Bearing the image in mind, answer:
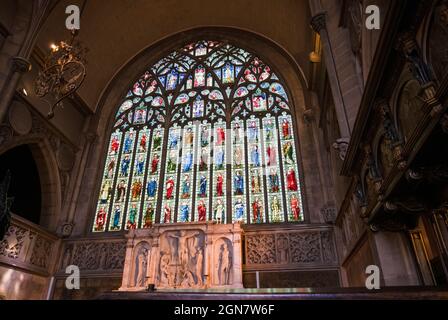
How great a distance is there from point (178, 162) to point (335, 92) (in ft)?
21.8

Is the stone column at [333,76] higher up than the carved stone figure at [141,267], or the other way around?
the stone column at [333,76]

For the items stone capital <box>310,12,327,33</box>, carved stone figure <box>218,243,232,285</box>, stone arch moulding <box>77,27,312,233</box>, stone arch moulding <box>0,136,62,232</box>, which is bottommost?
carved stone figure <box>218,243,232,285</box>

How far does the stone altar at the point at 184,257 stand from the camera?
8039mm

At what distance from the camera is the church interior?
3828 millimetres

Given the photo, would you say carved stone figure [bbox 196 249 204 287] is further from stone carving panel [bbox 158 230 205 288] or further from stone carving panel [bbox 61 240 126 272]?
stone carving panel [bbox 61 240 126 272]

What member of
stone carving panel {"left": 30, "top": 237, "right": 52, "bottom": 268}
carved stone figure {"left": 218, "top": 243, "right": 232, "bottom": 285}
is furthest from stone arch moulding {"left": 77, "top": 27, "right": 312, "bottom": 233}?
carved stone figure {"left": 218, "top": 243, "right": 232, "bottom": 285}

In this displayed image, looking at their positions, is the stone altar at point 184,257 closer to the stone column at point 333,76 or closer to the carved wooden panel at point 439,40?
the stone column at point 333,76

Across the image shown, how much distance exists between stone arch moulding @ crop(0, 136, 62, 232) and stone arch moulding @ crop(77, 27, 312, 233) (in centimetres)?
86

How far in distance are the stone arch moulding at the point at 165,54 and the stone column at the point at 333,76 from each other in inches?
160

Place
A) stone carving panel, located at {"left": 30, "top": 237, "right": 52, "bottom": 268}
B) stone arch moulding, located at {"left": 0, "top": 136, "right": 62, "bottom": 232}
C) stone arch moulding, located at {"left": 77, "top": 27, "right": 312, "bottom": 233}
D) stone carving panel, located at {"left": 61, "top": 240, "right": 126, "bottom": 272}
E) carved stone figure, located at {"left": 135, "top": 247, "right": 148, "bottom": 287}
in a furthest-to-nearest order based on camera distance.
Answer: stone arch moulding, located at {"left": 77, "top": 27, "right": 312, "bottom": 233} < stone arch moulding, located at {"left": 0, "top": 136, "right": 62, "bottom": 232} < stone carving panel, located at {"left": 61, "top": 240, "right": 126, "bottom": 272} < stone carving panel, located at {"left": 30, "top": 237, "right": 52, "bottom": 268} < carved stone figure, located at {"left": 135, "top": 247, "right": 148, "bottom": 287}

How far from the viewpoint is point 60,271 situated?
980 cm

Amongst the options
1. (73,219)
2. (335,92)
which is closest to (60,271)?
(73,219)

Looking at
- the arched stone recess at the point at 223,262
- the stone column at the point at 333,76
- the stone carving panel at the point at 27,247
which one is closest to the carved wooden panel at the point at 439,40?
the stone column at the point at 333,76
